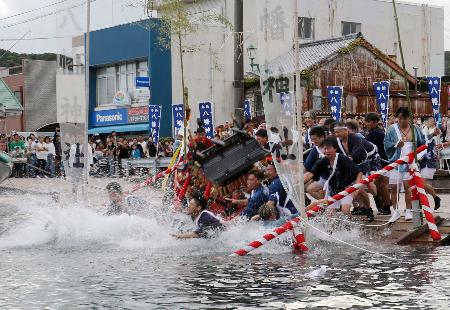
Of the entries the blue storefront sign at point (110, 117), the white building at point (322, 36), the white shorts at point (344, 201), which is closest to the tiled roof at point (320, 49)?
the white building at point (322, 36)

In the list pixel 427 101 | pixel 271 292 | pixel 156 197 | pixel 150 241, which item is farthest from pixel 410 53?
pixel 271 292

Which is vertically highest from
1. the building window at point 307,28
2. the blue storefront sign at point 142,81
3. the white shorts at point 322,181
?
the building window at point 307,28

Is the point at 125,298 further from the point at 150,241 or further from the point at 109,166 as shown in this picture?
the point at 109,166

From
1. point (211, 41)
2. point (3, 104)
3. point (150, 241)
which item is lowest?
point (150, 241)

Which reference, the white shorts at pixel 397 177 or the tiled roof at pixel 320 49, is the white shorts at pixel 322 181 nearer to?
the white shorts at pixel 397 177

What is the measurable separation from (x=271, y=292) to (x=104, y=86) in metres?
42.5

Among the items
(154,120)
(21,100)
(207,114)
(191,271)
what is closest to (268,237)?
(191,271)

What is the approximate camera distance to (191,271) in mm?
10992

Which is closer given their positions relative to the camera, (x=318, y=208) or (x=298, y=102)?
(x=298, y=102)

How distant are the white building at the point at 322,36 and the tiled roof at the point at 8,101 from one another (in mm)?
9864

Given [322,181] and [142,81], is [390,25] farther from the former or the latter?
[322,181]

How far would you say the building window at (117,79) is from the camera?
47969 millimetres

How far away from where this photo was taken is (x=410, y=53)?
5597 cm

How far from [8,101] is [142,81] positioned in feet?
32.3
